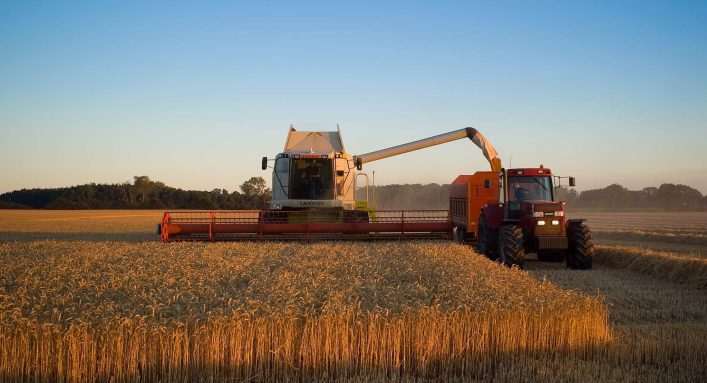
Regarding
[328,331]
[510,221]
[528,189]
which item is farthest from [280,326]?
[528,189]

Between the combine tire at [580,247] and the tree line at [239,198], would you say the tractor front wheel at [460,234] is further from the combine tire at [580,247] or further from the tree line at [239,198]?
the tree line at [239,198]

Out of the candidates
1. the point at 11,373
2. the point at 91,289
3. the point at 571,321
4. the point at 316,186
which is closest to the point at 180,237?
the point at 316,186

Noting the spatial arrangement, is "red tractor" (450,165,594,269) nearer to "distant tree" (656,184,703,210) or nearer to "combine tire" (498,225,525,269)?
"combine tire" (498,225,525,269)

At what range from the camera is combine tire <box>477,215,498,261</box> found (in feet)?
39.4

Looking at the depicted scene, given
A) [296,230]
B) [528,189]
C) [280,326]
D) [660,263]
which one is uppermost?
[528,189]

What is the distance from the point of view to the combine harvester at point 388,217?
11.1 metres

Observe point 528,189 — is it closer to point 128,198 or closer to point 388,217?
point 388,217

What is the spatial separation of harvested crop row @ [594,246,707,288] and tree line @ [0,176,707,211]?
3073 centimetres

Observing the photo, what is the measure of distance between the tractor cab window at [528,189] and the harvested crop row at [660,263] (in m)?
2.27

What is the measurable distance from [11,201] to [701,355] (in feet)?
202

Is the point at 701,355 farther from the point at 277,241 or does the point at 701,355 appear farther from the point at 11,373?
the point at 277,241

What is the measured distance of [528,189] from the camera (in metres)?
11.7

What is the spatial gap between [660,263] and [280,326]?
29.3 feet

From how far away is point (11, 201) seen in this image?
54688mm
